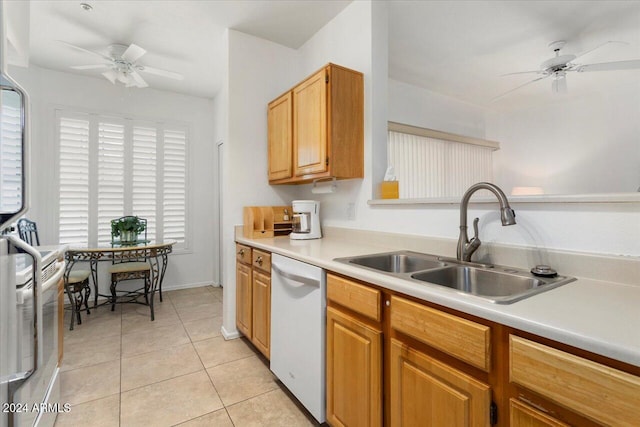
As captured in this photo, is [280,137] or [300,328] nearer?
[300,328]

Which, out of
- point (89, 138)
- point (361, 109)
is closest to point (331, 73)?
point (361, 109)

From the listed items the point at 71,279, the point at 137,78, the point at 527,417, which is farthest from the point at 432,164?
the point at 71,279

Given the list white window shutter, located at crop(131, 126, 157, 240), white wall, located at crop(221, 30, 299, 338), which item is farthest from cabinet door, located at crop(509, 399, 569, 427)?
white window shutter, located at crop(131, 126, 157, 240)

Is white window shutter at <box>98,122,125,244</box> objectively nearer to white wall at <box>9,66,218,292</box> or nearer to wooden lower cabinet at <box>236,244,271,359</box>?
white wall at <box>9,66,218,292</box>

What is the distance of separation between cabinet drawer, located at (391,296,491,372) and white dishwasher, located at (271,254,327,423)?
19.4 inches

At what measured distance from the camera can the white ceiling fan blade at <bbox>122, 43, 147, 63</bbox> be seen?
2.57 meters

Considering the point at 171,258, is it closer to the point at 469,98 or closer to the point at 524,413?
the point at 524,413

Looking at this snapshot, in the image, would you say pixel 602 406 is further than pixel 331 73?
No

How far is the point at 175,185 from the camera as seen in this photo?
163 inches

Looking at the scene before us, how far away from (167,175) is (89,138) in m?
0.93

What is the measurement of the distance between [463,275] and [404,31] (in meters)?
2.36

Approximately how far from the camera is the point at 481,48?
3000mm

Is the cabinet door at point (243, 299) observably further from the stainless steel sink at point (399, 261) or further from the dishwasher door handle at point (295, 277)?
the stainless steel sink at point (399, 261)

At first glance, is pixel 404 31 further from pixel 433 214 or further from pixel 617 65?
pixel 433 214
